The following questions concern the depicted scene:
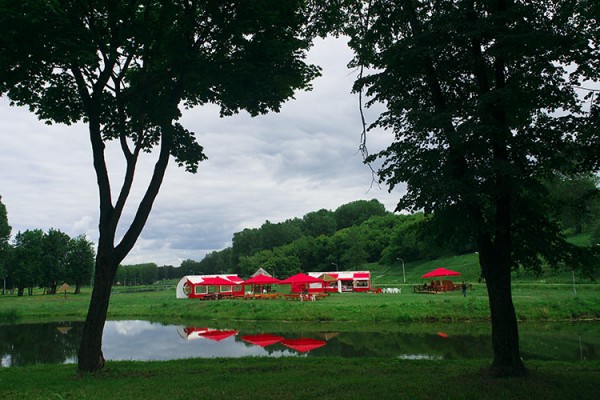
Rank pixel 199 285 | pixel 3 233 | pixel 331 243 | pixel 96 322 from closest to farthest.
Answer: pixel 96 322
pixel 199 285
pixel 3 233
pixel 331 243

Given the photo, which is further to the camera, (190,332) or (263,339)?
(190,332)

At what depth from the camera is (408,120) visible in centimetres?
987

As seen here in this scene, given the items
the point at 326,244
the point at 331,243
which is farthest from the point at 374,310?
the point at 326,244

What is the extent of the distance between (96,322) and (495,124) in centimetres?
1111

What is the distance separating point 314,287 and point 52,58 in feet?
153

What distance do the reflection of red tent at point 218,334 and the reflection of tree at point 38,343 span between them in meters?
6.96

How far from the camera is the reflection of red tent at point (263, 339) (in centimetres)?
2280

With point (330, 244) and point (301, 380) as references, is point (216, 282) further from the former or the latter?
point (330, 244)

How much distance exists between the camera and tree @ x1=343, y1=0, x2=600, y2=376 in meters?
9.08

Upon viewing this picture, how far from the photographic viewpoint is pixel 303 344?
72.6 ft

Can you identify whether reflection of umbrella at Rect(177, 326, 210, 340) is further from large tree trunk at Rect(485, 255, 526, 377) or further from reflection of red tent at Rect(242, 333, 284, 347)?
large tree trunk at Rect(485, 255, 526, 377)

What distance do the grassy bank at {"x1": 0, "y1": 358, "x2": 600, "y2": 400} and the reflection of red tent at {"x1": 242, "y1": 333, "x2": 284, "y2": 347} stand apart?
936 centimetres

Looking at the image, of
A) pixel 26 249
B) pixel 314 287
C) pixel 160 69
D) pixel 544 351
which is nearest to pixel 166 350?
pixel 160 69

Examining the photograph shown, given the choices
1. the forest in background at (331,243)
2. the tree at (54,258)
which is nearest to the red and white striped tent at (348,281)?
the forest in background at (331,243)
